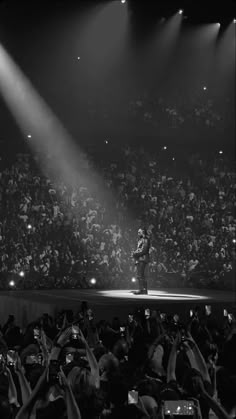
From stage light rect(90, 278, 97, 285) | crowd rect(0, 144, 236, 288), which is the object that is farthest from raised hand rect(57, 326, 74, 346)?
stage light rect(90, 278, 97, 285)

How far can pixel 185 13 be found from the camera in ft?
74.3

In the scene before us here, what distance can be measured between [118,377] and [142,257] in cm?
1152

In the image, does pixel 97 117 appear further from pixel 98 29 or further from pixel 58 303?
pixel 58 303

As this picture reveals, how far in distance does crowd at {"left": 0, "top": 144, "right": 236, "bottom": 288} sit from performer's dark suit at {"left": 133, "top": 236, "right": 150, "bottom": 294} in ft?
9.75

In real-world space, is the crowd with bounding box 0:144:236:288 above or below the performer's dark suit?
above

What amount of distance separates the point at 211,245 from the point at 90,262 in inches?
144

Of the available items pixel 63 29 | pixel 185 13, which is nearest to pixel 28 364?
pixel 63 29

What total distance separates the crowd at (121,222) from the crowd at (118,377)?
36.6 ft

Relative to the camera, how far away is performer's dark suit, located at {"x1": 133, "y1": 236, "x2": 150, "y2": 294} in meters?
16.0

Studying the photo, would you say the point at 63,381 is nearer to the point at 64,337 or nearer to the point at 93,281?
the point at 64,337

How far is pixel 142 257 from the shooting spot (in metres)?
16.1

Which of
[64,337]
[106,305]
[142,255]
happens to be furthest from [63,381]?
[142,255]

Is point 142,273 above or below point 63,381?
above

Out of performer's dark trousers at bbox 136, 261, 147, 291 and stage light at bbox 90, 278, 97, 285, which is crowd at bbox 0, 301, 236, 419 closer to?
performer's dark trousers at bbox 136, 261, 147, 291
